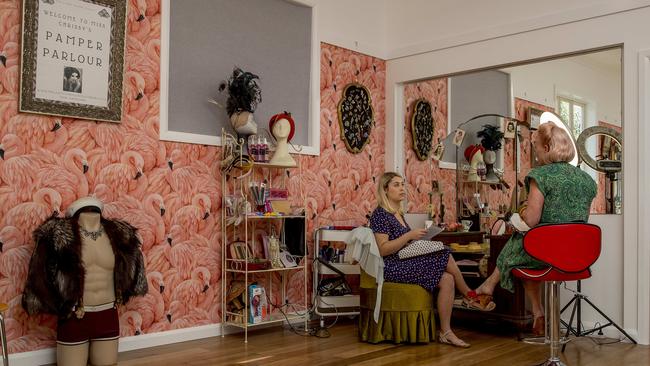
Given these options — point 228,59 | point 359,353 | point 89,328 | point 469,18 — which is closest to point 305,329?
point 359,353

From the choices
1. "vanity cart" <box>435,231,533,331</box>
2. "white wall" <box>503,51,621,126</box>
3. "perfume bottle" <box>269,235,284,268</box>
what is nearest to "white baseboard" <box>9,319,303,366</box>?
"perfume bottle" <box>269,235,284,268</box>

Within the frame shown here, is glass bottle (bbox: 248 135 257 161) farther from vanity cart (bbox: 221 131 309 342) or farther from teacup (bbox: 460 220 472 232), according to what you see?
teacup (bbox: 460 220 472 232)

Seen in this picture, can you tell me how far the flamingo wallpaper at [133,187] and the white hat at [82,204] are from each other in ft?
0.46

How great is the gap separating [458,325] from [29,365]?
3287mm

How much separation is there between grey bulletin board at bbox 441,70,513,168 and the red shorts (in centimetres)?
345

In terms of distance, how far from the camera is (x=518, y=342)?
15.0ft

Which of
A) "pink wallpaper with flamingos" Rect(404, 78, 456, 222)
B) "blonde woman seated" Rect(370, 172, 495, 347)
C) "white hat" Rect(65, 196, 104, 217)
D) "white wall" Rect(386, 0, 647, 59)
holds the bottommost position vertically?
"blonde woman seated" Rect(370, 172, 495, 347)

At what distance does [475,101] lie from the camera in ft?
18.7

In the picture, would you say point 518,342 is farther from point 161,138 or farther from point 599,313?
point 161,138

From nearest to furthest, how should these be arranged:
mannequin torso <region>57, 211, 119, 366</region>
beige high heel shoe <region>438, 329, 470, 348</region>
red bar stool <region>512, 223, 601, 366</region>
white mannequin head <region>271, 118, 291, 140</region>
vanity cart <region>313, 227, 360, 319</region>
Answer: red bar stool <region>512, 223, 601, 366</region> < mannequin torso <region>57, 211, 119, 366</region> < beige high heel shoe <region>438, 329, 470, 348</region> < white mannequin head <region>271, 118, 291, 140</region> < vanity cart <region>313, 227, 360, 319</region>

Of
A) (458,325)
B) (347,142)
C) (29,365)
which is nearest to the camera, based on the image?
(29,365)

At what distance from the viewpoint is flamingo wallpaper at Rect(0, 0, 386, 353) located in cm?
379

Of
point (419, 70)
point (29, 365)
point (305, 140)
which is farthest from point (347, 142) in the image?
point (29, 365)

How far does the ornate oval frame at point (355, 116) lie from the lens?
5949 mm
